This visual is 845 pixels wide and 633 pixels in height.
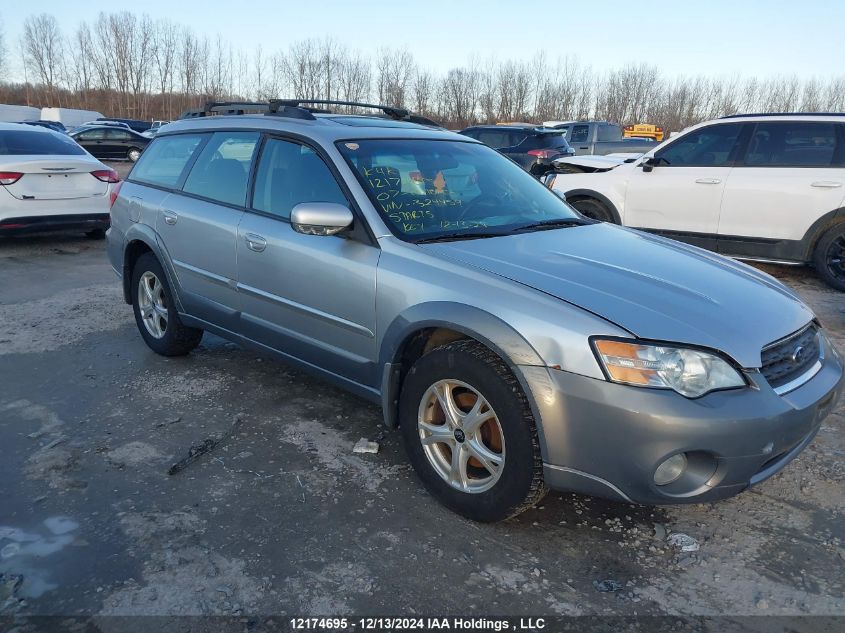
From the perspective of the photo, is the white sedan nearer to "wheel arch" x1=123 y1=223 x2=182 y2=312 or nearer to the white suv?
"wheel arch" x1=123 y1=223 x2=182 y2=312

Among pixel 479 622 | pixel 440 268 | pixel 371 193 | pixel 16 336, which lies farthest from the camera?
pixel 16 336

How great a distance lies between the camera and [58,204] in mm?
8242

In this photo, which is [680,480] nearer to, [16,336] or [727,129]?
[16,336]

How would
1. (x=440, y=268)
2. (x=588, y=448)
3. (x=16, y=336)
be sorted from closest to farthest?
(x=588, y=448)
(x=440, y=268)
(x=16, y=336)

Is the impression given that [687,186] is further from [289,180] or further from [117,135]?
[117,135]

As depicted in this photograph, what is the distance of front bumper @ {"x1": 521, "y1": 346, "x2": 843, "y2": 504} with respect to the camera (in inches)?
92.7

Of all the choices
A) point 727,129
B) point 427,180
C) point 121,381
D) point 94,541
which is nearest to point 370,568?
point 94,541

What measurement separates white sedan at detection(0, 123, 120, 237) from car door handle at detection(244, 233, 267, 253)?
16.9ft

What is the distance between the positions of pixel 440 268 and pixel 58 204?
7.09m

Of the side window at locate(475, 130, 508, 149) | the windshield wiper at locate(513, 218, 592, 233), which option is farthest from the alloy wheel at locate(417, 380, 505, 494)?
the side window at locate(475, 130, 508, 149)

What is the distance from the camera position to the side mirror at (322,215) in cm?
312

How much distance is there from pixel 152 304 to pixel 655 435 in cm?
384

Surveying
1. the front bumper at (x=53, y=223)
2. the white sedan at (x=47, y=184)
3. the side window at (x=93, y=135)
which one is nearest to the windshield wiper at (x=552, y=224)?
the white sedan at (x=47, y=184)

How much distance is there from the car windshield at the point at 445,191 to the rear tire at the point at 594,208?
4.40 metres
